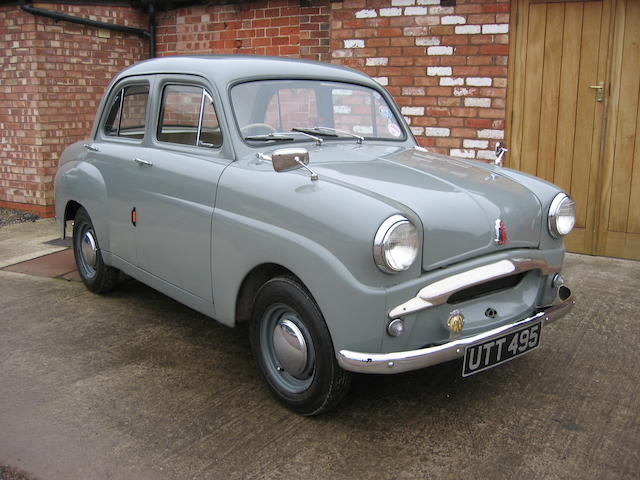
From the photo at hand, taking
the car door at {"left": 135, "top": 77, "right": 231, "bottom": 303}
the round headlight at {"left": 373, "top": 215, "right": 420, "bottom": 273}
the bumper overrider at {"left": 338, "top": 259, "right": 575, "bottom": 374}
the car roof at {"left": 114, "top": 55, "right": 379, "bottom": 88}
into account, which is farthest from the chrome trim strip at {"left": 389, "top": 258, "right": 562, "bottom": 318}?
the car roof at {"left": 114, "top": 55, "right": 379, "bottom": 88}

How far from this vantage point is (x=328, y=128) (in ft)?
12.8

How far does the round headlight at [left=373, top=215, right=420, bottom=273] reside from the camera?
264cm

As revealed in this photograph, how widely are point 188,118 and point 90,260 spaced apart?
169 cm

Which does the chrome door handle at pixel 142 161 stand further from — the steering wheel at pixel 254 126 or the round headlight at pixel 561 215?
the round headlight at pixel 561 215

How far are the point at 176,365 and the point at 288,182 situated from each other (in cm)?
135

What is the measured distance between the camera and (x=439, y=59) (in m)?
6.29

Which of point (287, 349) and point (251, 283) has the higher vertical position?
point (251, 283)

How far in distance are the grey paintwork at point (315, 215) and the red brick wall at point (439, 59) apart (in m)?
2.09

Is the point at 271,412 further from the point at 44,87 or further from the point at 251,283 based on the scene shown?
the point at 44,87

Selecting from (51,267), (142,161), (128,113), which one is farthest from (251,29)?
(142,161)

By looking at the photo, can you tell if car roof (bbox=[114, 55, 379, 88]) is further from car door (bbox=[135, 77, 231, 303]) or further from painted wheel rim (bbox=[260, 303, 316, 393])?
painted wheel rim (bbox=[260, 303, 316, 393])

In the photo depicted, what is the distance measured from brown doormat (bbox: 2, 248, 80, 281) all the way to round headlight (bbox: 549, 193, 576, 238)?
12.5ft

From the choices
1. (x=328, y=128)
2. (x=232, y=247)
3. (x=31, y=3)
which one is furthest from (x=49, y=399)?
(x=31, y=3)

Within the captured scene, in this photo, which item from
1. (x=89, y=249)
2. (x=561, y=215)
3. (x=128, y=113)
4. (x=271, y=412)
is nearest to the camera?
(x=271, y=412)
